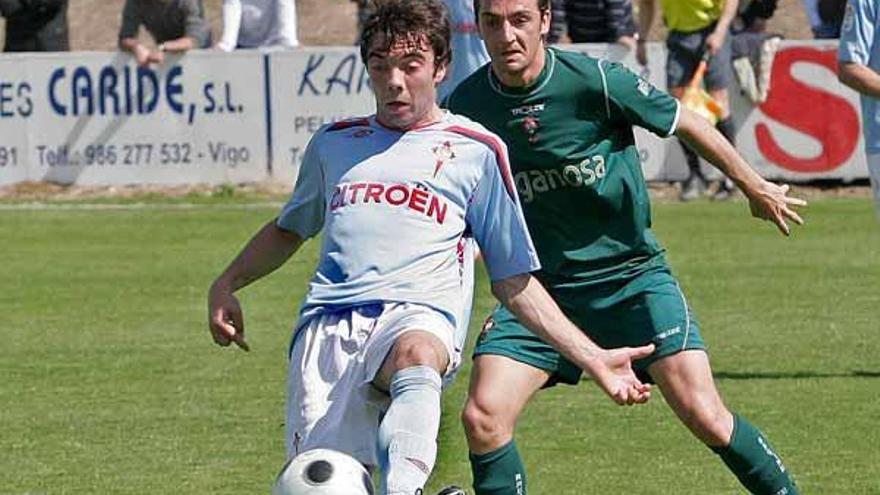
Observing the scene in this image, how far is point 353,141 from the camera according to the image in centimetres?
637

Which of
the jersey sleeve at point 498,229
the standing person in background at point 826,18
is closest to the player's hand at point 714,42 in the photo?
the standing person in background at point 826,18

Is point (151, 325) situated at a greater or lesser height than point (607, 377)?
lesser

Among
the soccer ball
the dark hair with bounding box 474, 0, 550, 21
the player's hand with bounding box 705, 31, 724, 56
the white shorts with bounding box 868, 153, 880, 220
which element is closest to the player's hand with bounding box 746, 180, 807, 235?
the dark hair with bounding box 474, 0, 550, 21

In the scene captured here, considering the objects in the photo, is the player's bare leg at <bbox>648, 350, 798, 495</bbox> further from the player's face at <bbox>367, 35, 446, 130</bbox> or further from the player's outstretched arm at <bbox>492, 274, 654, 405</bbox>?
the player's face at <bbox>367, 35, 446, 130</bbox>

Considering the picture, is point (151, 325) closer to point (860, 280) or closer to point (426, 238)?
point (860, 280)

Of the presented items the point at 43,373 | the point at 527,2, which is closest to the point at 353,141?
the point at 527,2

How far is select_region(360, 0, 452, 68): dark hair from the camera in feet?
20.2

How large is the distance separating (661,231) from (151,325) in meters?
5.11

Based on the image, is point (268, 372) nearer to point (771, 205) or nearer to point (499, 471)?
point (499, 471)

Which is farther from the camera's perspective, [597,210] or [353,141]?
[597,210]

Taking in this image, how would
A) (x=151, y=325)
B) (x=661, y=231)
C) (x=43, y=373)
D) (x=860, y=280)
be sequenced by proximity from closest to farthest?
(x=43, y=373) < (x=151, y=325) < (x=860, y=280) < (x=661, y=231)

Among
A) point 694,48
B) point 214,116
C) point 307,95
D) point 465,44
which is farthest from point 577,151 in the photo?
point 214,116

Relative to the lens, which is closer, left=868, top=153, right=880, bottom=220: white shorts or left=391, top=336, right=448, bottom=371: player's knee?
left=391, top=336, right=448, bottom=371: player's knee

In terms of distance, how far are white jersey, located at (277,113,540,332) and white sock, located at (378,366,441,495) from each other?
346 millimetres
